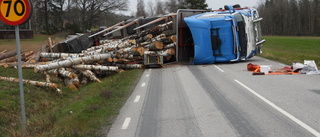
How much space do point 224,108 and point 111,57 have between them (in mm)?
10142

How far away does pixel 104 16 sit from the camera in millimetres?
70438

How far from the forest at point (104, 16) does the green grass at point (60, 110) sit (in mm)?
42646

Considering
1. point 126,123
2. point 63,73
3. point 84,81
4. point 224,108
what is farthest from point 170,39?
point 126,123

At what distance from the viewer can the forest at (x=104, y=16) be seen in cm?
6925

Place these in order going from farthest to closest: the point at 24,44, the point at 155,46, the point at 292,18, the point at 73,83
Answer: the point at 292,18 < the point at 24,44 < the point at 155,46 < the point at 73,83

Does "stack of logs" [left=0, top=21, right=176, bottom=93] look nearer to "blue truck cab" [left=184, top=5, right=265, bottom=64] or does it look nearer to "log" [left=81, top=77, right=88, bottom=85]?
"log" [left=81, top=77, right=88, bottom=85]

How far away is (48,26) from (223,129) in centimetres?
6768

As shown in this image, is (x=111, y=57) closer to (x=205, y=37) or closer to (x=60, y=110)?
(x=205, y=37)

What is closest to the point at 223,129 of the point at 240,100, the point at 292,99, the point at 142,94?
the point at 240,100

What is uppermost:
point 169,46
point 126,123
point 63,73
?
point 169,46

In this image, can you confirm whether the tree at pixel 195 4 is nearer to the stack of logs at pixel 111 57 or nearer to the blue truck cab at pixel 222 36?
the stack of logs at pixel 111 57

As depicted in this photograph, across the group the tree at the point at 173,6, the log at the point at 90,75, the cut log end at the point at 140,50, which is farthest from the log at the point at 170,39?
the tree at the point at 173,6

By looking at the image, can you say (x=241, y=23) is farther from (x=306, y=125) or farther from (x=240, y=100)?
(x=306, y=125)

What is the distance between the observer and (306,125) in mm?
6395
